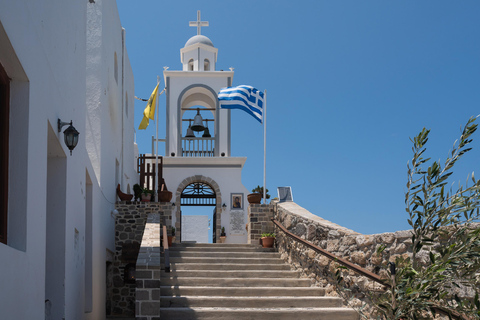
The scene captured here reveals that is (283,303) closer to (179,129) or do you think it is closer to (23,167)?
(23,167)

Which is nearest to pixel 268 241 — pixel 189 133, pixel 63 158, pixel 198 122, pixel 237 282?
pixel 237 282

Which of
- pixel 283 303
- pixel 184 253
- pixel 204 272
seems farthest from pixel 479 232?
pixel 184 253

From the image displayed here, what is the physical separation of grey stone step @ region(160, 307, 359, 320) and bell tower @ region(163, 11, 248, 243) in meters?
10.6

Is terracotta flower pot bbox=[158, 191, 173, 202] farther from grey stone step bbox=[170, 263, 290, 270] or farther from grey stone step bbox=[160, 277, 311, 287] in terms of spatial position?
grey stone step bbox=[160, 277, 311, 287]

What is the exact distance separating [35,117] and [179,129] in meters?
14.4

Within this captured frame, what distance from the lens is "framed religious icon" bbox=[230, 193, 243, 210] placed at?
19234mm

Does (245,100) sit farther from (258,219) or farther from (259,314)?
(259,314)

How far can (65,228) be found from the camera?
7.51 metres

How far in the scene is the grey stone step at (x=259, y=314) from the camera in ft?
26.0

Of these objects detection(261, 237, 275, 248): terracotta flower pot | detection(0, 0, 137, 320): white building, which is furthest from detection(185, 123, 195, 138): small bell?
detection(261, 237, 275, 248): terracotta flower pot

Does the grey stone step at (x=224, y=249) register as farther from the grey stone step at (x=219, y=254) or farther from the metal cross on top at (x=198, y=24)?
the metal cross on top at (x=198, y=24)

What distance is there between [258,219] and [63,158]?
615 centimetres

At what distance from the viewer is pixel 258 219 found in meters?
13.0

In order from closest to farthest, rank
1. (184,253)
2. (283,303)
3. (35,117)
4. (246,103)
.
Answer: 1. (35,117)
2. (283,303)
3. (184,253)
4. (246,103)
